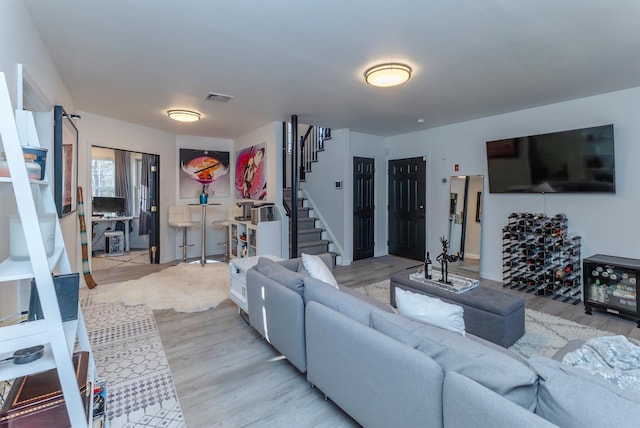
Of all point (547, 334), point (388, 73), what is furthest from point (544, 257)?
point (388, 73)

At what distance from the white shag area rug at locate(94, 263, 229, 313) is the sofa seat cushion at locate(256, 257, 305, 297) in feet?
4.31

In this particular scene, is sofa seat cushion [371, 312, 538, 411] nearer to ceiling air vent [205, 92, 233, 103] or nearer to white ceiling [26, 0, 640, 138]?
white ceiling [26, 0, 640, 138]

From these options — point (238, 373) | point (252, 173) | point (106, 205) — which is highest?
point (252, 173)

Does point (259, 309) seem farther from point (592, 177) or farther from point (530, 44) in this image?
point (592, 177)

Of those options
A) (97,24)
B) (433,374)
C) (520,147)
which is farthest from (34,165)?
(520,147)

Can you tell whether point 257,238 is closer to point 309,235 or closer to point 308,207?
point 309,235

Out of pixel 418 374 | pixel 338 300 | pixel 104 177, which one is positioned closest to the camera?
pixel 418 374

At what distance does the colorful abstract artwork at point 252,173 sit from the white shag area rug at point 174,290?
165 cm

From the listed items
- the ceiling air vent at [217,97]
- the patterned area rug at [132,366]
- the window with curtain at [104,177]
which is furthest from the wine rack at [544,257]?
the window with curtain at [104,177]

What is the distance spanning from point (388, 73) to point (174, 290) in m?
3.78

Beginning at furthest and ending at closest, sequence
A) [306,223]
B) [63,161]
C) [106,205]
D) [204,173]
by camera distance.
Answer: [106,205], [204,173], [306,223], [63,161]

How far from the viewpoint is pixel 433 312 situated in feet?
5.48

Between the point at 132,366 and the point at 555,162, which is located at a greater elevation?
the point at 555,162

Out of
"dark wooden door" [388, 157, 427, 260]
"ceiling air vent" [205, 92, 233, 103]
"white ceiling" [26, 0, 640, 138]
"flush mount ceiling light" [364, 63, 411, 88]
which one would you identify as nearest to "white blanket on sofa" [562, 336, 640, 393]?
"white ceiling" [26, 0, 640, 138]
